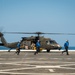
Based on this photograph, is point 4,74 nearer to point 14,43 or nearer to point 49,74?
point 49,74

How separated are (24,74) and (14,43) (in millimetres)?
45741

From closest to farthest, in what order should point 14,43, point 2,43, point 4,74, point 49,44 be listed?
point 4,74
point 49,44
point 14,43
point 2,43

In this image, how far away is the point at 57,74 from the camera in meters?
13.4

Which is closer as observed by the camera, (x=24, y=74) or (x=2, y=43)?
(x=24, y=74)

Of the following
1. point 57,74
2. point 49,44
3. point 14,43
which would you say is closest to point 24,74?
point 57,74

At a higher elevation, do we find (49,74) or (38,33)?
(38,33)

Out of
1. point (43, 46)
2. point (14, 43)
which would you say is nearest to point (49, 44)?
point (43, 46)

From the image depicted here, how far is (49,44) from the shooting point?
52.7 meters

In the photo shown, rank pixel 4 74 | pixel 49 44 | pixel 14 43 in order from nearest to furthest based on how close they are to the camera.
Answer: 1. pixel 4 74
2. pixel 49 44
3. pixel 14 43

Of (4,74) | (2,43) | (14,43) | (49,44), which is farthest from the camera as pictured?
(2,43)

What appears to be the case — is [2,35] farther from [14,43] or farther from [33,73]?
[33,73]

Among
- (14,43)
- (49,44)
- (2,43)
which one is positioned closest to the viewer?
(49,44)

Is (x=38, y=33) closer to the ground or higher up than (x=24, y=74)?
higher up

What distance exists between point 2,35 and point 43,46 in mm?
12535
